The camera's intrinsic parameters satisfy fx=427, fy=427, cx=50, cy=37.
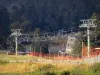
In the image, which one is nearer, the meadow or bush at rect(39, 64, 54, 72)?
the meadow

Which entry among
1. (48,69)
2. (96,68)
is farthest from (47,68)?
(96,68)

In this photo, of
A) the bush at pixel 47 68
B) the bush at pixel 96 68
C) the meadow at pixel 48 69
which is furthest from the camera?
the bush at pixel 47 68

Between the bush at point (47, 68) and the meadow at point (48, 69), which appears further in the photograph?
the bush at point (47, 68)

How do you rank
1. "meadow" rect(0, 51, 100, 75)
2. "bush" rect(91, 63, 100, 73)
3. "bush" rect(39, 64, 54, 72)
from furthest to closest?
"bush" rect(39, 64, 54, 72), "meadow" rect(0, 51, 100, 75), "bush" rect(91, 63, 100, 73)

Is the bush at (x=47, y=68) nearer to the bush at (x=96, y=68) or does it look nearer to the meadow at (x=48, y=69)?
the meadow at (x=48, y=69)

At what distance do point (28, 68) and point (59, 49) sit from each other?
93.9 m

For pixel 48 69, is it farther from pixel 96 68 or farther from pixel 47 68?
pixel 96 68

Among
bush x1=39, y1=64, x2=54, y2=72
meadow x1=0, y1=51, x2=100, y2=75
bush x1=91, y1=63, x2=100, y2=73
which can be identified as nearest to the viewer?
bush x1=91, y1=63, x2=100, y2=73

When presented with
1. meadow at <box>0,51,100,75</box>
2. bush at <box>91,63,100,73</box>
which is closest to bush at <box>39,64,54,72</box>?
meadow at <box>0,51,100,75</box>

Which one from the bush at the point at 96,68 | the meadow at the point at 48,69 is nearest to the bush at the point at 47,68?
the meadow at the point at 48,69

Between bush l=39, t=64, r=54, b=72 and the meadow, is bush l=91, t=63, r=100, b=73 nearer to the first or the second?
the meadow

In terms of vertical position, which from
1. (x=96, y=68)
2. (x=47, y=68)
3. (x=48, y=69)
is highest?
(x=96, y=68)

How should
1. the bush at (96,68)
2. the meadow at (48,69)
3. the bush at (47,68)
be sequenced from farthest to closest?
1. the bush at (47,68)
2. the meadow at (48,69)
3. the bush at (96,68)

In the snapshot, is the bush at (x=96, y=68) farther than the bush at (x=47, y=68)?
No
